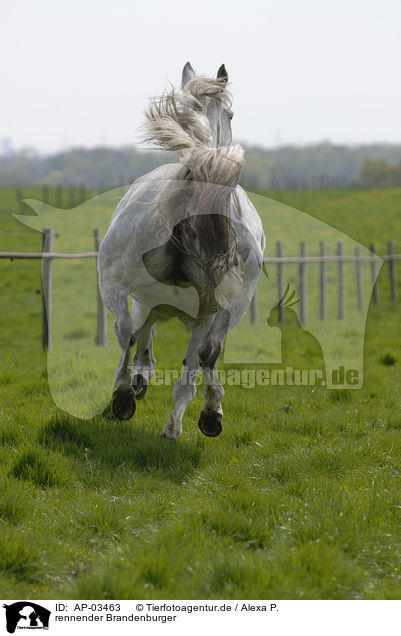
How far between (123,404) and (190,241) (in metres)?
1.30

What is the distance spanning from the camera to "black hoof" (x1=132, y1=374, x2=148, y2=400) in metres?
5.60

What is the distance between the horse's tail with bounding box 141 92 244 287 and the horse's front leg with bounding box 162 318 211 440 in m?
0.81

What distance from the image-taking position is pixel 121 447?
180 inches

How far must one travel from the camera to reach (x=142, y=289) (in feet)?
15.0

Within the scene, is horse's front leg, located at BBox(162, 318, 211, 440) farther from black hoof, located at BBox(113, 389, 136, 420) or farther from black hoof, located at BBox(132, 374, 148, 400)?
black hoof, located at BBox(132, 374, 148, 400)

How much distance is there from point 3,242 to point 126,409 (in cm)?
2321

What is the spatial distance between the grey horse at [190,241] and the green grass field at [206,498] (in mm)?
470

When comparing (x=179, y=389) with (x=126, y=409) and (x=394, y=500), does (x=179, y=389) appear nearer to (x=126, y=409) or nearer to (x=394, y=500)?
(x=126, y=409)

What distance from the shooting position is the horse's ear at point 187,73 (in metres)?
4.75

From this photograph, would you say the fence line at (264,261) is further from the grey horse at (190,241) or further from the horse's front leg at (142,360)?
the grey horse at (190,241)
